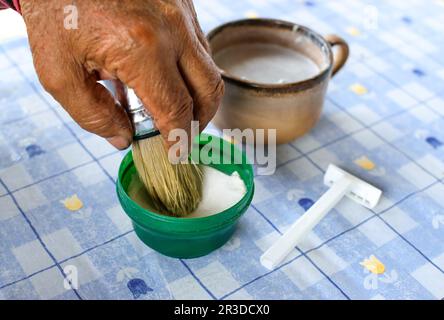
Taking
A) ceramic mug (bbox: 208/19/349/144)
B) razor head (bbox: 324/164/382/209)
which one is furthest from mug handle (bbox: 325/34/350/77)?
razor head (bbox: 324/164/382/209)

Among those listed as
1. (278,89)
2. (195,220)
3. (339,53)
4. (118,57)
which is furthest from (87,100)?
(339,53)

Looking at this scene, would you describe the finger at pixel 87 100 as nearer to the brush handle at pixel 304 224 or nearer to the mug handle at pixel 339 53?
the brush handle at pixel 304 224

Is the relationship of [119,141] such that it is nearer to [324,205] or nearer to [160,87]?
[160,87]

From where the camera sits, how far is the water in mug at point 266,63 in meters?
0.80

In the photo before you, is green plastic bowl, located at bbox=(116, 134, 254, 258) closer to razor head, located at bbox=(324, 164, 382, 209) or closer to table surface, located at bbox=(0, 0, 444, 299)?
table surface, located at bbox=(0, 0, 444, 299)

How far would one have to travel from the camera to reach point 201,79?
55 centimetres

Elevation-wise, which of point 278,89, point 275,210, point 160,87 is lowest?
point 275,210

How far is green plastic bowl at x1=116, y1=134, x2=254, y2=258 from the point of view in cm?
60

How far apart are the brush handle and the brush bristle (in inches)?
4.2

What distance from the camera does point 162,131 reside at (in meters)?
0.55

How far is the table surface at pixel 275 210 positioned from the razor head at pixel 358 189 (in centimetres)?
1

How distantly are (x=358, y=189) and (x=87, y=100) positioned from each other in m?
0.38

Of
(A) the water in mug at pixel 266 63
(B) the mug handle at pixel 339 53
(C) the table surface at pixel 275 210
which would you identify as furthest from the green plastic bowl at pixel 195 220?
(B) the mug handle at pixel 339 53
